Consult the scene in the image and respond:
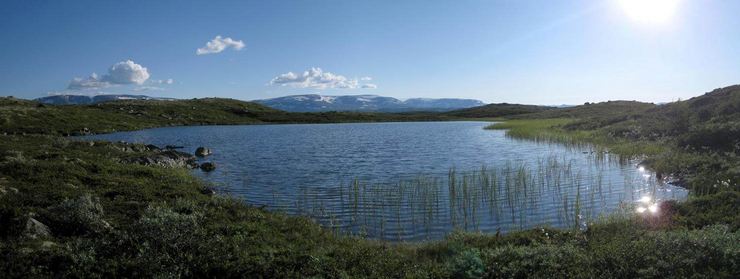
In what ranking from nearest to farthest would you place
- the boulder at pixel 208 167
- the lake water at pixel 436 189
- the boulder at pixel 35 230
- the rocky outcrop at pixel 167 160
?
the boulder at pixel 35 230 → the lake water at pixel 436 189 → the rocky outcrop at pixel 167 160 → the boulder at pixel 208 167

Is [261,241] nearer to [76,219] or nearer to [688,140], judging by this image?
[76,219]

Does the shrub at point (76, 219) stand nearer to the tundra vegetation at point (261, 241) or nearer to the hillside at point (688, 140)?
the tundra vegetation at point (261, 241)

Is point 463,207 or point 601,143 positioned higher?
point 601,143

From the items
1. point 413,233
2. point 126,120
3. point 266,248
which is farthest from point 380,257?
point 126,120

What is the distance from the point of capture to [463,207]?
79.3 ft

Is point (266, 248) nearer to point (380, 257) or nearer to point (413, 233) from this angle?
point (380, 257)

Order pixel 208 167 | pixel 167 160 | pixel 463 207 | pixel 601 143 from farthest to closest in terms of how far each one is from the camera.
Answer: pixel 601 143, pixel 208 167, pixel 167 160, pixel 463 207

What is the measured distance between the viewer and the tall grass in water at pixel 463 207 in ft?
69.1

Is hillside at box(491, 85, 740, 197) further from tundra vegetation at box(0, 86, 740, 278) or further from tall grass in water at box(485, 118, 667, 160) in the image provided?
tundra vegetation at box(0, 86, 740, 278)

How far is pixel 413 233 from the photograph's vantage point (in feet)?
66.4

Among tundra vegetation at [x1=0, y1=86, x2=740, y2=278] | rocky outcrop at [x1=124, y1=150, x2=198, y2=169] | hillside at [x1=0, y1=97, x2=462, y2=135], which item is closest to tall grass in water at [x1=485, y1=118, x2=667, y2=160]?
tundra vegetation at [x1=0, y1=86, x2=740, y2=278]

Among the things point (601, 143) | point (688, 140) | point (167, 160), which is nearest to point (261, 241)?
point (167, 160)

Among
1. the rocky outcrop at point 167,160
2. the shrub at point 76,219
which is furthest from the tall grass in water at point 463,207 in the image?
the rocky outcrop at point 167,160

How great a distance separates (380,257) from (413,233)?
21.2 feet
